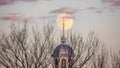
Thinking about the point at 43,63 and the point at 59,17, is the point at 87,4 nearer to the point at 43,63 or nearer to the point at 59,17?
the point at 59,17

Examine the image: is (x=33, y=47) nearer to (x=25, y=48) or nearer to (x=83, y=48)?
(x=25, y=48)

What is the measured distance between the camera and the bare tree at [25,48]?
22.2 ft

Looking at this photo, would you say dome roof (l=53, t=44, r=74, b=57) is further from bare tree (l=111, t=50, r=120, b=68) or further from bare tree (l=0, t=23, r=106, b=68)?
bare tree (l=111, t=50, r=120, b=68)

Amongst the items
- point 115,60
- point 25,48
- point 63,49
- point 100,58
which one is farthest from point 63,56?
point 115,60

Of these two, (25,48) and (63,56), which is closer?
(25,48)

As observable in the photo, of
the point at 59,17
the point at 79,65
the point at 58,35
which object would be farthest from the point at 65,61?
the point at 59,17

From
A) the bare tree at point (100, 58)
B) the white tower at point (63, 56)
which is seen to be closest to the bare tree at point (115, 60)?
the bare tree at point (100, 58)

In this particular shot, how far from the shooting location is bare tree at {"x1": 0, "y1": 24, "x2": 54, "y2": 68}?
6773mm

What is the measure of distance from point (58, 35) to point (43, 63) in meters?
0.76

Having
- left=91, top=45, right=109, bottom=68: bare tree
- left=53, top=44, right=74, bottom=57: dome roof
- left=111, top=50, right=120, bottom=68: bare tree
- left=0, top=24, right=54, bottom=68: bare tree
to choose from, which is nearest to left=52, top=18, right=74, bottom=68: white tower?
left=53, top=44, right=74, bottom=57: dome roof

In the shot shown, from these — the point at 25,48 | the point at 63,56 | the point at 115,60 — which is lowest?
the point at 63,56

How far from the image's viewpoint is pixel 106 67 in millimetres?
7082

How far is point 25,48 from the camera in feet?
22.9

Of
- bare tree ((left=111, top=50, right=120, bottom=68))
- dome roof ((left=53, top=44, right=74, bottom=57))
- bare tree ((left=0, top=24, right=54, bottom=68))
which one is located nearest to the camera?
bare tree ((left=0, top=24, right=54, bottom=68))
